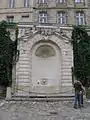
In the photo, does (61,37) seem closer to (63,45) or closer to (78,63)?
(63,45)

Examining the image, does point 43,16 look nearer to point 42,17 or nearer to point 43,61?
point 42,17

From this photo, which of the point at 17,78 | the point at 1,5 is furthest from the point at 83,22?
the point at 17,78

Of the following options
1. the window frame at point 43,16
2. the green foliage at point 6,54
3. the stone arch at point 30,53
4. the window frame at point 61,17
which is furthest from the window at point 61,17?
the green foliage at point 6,54

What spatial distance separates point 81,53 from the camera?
22.8 m

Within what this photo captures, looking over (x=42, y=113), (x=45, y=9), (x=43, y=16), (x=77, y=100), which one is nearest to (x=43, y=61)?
(x=77, y=100)

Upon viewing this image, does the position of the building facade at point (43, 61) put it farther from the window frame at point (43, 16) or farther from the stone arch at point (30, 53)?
the window frame at point (43, 16)

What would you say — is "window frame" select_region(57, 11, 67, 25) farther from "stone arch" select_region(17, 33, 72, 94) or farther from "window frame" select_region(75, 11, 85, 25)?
"stone arch" select_region(17, 33, 72, 94)

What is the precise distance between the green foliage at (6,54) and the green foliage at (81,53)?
518 cm

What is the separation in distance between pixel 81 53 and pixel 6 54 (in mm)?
6397

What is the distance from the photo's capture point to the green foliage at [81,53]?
A: 22188mm

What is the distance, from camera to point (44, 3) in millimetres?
35844

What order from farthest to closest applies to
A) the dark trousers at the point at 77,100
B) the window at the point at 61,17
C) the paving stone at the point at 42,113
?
the window at the point at 61,17, the dark trousers at the point at 77,100, the paving stone at the point at 42,113

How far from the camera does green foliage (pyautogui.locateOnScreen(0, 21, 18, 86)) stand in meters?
21.5

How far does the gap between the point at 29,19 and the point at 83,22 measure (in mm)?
7238
